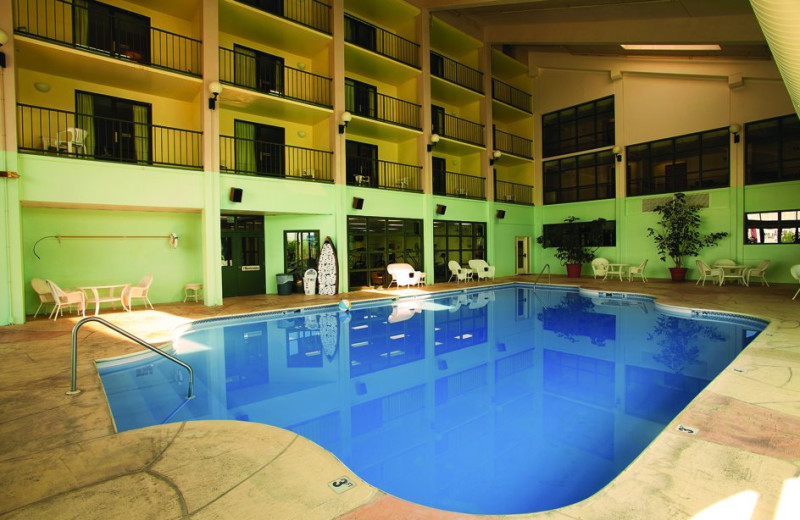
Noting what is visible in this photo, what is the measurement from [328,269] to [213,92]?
17.6ft

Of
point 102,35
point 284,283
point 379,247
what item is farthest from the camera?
point 379,247

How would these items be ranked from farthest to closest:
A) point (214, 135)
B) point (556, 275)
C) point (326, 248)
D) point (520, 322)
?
point (556, 275), point (326, 248), point (214, 135), point (520, 322)

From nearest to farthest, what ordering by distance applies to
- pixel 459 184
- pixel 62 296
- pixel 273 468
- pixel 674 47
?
pixel 273 468
pixel 62 296
pixel 674 47
pixel 459 184

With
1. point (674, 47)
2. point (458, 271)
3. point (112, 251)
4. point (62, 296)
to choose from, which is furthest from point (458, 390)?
point (674, 47)

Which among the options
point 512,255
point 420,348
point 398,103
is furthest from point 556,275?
point 420,348

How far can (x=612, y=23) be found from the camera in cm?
1334

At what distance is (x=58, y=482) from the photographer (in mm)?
2539

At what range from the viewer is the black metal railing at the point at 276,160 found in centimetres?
1154

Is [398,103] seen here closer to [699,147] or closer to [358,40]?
[358,40]

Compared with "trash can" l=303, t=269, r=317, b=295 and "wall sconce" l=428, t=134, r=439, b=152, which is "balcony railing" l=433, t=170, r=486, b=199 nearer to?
"wall sconce" l=428, t=134, r=439, b=152

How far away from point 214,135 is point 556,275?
1447cm

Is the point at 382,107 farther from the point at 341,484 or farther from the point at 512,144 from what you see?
the point at 341,484

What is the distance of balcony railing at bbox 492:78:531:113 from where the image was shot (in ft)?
59.6

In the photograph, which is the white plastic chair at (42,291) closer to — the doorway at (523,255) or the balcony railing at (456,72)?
the balcony railing at (456,72)
